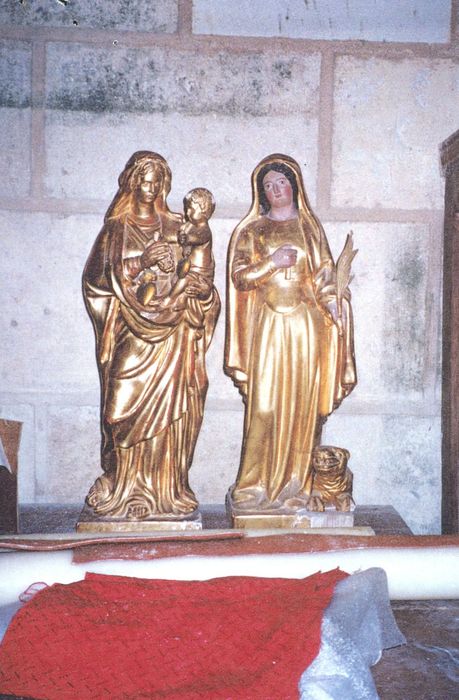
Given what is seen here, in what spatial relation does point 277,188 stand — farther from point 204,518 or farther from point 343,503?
point 204,518

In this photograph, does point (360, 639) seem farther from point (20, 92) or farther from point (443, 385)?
point (20, 92)

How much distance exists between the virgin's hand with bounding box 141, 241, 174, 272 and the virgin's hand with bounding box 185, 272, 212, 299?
0.10 m

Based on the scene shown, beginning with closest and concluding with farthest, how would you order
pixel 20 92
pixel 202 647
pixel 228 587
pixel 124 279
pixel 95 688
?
pixel 95 688 → pixel 202 647 → pixel 228 587 → pixel 124 279 → pixel 20 92

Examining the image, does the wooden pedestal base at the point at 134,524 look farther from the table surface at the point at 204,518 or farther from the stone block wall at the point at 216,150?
the stone block wall at the point at 216,150

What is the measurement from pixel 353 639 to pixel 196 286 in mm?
1395

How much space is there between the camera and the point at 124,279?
115 inches

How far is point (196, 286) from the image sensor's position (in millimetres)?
2926

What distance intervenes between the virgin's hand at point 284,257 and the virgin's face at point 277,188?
0.22 m

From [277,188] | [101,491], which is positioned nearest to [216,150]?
[277,188]

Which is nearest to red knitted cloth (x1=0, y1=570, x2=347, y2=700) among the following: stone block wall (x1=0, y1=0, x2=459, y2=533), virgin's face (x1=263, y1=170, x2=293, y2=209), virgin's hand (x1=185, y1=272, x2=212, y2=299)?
virgin's hand (x1=185, y1=272, x2=212, y2=299)

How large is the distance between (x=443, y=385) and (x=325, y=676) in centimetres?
183

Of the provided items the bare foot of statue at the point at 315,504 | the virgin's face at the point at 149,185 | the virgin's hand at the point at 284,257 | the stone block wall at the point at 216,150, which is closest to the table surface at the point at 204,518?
the stone block wall at the point at 216,150

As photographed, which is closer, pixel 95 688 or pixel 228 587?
pixel 95 688

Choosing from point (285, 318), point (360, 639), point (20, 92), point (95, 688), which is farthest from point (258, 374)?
point (20, 92)
